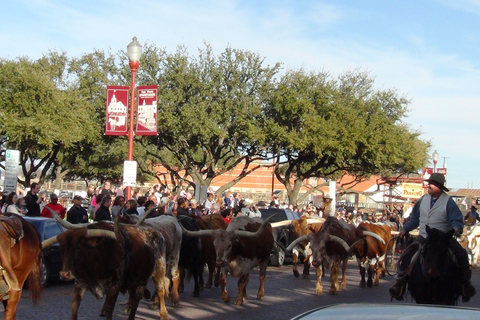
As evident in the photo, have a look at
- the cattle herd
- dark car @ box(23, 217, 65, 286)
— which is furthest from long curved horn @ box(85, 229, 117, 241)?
dark car @ box(23, 217, 65, 286)

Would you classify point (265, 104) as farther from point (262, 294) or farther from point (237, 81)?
point (262, 294)

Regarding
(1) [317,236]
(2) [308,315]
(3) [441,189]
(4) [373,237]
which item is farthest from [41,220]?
(2) [308,315]

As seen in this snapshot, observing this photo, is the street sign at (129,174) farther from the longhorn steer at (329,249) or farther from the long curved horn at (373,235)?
the long curved horn at (373,235)

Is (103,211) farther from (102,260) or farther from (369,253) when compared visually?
(369,253)

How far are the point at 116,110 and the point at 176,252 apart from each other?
1044 cm

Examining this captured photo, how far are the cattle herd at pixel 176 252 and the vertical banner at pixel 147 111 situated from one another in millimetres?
5303

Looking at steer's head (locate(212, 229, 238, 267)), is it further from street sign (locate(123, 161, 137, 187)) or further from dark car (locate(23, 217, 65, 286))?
street sign (locate(123, 161, 137, 187))

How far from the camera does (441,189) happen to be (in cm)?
943

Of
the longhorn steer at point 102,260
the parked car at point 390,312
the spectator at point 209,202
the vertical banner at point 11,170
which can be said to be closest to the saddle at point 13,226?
the longhorn steer at point 102,260

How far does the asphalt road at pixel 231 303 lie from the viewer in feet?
36.0

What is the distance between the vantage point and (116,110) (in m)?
21.2

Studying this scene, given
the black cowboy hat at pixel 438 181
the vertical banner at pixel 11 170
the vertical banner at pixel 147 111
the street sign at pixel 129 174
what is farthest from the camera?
the vertical banner at pixel 147 111

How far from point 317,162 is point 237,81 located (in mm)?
10649

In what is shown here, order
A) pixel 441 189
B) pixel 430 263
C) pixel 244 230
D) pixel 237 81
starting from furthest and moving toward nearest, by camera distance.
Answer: pixel 237 81, pixel 244 230, pixel 441 189, pixel 430 263
